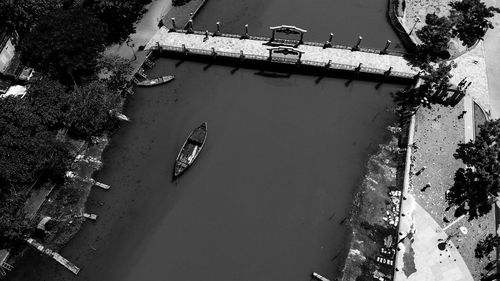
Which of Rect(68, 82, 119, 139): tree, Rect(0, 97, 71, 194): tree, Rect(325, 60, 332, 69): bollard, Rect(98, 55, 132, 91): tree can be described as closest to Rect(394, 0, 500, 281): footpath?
Rect(325, 60, 332, 69): bollard

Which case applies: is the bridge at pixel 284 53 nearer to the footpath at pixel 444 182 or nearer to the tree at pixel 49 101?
the footpath at pixel 444 182

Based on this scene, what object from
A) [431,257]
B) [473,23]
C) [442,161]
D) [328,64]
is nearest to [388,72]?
[328,64]

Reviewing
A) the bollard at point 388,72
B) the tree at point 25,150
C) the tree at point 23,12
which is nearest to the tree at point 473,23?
the bollard at point 388,72

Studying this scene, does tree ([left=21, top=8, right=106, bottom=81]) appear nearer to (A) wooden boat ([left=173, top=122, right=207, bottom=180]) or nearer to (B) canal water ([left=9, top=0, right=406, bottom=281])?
(B) canal water ([left=9, top=0, right=406, bottom=281])

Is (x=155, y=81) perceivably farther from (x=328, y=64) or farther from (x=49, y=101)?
(x=328, y=64)

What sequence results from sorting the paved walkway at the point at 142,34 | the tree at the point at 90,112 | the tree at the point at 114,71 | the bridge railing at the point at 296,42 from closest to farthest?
1. the tree at the point at 90,112
2. the tree at the point at 114,71
3. the bridge railing at the point at 296,42
4. the paved walkway at the point at 142,34

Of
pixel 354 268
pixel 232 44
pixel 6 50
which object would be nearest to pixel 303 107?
pixel 232 44
